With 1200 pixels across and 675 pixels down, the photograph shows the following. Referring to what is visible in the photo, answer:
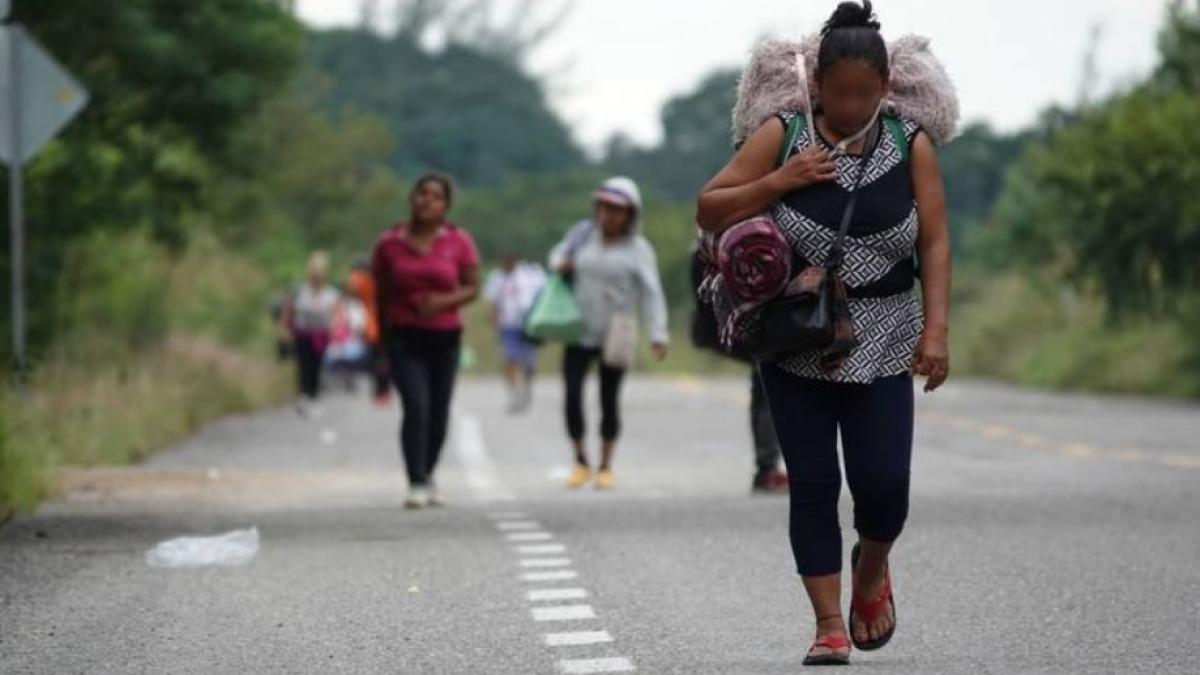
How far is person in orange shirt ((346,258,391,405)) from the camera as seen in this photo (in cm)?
1509

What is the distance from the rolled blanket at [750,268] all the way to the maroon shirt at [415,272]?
23.5 feet

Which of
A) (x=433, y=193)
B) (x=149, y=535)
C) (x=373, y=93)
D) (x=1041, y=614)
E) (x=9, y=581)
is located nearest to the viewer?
(x=1041, y=614)

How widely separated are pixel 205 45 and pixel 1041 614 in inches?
699

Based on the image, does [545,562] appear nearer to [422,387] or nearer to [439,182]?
[422,387]

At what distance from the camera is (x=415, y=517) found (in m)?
13.8

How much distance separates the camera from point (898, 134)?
776 cm

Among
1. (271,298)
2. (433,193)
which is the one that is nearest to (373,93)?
(271,298)

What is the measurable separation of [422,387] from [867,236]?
7.34 meters

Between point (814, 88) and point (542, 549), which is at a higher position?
point (814, 88)

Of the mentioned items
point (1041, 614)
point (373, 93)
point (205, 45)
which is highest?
point (373, 93)

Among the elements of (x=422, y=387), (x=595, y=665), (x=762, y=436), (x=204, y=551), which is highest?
(x=422, y=387)

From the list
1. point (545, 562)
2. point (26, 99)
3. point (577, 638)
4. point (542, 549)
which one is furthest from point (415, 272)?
point (577, 638)

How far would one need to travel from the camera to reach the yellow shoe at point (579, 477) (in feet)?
53.8

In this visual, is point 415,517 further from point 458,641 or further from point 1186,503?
point 458,641
